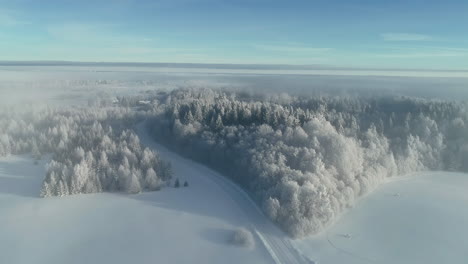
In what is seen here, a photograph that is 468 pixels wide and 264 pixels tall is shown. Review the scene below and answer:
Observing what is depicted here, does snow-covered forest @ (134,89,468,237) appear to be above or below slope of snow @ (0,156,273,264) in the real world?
above

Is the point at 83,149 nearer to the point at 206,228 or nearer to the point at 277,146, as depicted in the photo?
the point at 206,228

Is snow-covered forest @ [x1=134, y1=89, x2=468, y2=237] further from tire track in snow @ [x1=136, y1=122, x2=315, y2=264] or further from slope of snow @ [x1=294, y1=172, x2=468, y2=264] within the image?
slope of snow @ [x1=294, y1=172, x2=468, y2=264]

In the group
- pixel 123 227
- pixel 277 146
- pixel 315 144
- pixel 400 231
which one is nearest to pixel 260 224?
pixel 277 146

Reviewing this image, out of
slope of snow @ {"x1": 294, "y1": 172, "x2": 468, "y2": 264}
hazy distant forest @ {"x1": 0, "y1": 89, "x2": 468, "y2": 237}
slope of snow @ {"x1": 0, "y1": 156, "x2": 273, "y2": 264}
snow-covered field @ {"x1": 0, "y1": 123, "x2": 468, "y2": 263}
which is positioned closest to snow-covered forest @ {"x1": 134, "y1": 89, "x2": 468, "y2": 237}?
hazy distant forest @ {"x1": 0, "y1": 89, "x2": 468, "y2": 237}

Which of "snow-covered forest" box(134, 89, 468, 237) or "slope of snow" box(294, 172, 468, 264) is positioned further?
"snow-covered forest" box(134, 89, 468, 237)

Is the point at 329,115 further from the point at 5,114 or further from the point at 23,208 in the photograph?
the point at 5,114

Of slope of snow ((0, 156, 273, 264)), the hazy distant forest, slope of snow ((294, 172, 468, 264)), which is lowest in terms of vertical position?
slope of snow ((0, 156, 273, 264))

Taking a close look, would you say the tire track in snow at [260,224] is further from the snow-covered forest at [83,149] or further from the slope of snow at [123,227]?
the snow-covered forest at [83,149]
